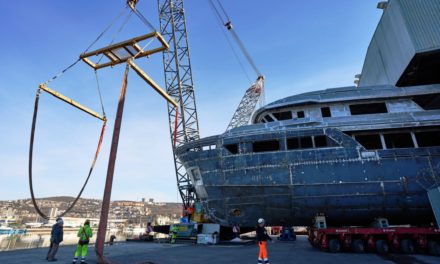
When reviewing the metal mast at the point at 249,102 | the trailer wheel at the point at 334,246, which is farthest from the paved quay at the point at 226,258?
the metal mast at the point at 249,102

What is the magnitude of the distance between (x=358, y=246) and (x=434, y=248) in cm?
353

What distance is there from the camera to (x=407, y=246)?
13.2 meters

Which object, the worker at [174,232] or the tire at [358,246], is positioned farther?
the worker at [174,232]

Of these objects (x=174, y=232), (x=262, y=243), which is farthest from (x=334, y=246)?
(x=174, y=232)

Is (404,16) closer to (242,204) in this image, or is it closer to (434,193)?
(434,193)

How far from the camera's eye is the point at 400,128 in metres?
16.6

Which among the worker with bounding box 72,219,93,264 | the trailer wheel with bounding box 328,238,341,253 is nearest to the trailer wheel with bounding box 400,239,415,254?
the trailer wheel with bounding box 328,238,341,253

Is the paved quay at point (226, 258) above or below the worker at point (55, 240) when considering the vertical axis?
below

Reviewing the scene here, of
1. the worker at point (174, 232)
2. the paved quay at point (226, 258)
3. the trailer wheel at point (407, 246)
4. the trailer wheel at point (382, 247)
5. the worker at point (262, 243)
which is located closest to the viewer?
the worker at point (262, 243)

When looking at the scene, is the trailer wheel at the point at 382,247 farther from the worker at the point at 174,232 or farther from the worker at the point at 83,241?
the worker at the point at 174,232

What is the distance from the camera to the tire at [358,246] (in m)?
13.5

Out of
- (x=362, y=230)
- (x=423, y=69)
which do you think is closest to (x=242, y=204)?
(x=362, y=230)

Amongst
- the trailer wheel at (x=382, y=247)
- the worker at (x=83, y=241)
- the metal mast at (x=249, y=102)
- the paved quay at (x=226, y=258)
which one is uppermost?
the metal mast at (x=249, y=102)

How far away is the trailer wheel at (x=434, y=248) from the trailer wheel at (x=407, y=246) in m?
0.73
